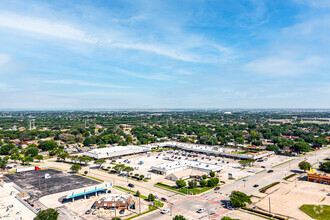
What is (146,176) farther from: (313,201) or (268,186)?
(313,201)

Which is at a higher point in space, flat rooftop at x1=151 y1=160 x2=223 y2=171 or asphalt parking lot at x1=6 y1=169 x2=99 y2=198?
flat rooftop at x1=151 y1=160 x2=223 y2=171

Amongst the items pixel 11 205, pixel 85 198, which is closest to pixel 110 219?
pixel 85 198

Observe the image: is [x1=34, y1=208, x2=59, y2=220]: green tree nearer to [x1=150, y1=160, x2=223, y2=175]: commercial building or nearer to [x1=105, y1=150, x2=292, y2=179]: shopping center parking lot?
[x1=105, y1=150, x2=292, y2=179]: shopping center parking lot

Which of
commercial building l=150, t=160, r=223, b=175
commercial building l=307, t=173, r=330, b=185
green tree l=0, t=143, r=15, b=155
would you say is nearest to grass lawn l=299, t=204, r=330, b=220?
commercial building l=307, t=173, r=330, b=185

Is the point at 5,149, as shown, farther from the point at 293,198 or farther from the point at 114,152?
the point at 293,198

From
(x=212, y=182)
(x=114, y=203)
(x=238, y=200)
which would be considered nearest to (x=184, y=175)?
(x=212, y=182)

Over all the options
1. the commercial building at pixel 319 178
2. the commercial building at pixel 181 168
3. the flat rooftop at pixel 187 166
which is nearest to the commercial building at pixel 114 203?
the commercial building at pixel 181 168
